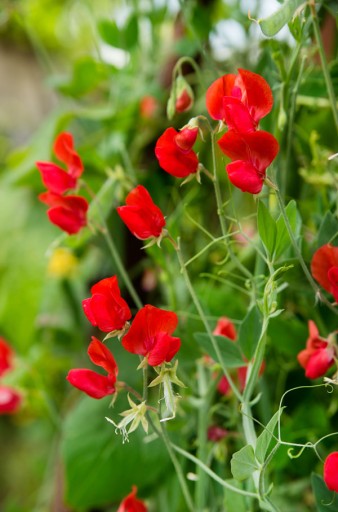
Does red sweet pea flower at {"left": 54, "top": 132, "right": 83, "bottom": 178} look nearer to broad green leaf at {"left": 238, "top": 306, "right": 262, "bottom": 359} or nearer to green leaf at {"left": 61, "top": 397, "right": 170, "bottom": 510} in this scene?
broad green leaf at {"left": 238, "top": 306, "right": 262, "bottom": 359}

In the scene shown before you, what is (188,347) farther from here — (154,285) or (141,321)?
(154,285)

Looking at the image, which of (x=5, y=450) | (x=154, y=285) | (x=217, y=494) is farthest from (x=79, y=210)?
(x=5, y=450)

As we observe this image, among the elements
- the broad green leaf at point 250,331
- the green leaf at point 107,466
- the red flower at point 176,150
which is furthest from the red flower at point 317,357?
the green leaf at point 107,466

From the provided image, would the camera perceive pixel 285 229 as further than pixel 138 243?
No

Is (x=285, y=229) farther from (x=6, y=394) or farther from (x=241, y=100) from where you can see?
(x=6, y=394)

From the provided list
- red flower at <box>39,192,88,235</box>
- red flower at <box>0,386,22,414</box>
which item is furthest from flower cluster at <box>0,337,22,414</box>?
red flower at <box>39,192,88,235</box>

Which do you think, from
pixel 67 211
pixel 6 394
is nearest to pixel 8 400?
pixel 6 394
